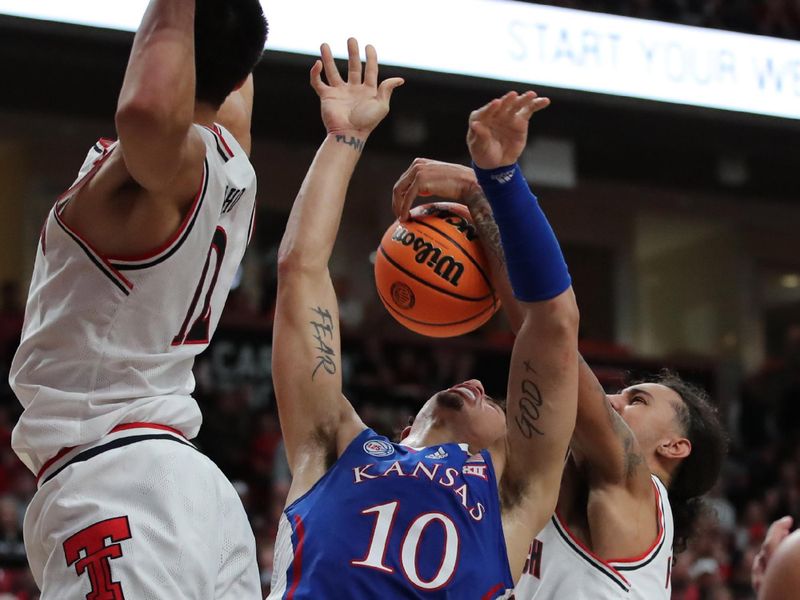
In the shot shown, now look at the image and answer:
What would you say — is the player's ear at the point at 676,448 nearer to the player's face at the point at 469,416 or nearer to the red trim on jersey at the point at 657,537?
the red trim on jersey at the point at 657,537

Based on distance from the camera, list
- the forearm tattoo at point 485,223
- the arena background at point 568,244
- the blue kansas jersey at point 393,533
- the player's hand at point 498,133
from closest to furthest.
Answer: the blue kansas jersey at point 393,533, the player's hand at point 498,133, the forearm tattoo at point 485,223, the arena background at point 568,244

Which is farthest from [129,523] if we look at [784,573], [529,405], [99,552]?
[784,573]

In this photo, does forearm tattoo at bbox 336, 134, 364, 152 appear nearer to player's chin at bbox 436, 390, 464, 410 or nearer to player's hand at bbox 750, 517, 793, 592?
player's chin at bbox 436, 390, 464, 410

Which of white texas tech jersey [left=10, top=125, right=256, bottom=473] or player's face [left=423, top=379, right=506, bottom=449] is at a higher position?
white texas tech jersey [left=10, top=125, right=256, bottom=473]

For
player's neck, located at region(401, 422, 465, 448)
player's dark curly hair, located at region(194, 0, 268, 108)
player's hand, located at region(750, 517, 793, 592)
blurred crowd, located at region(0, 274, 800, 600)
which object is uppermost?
player's dark curly hair, located at region(194, 0, 268, 108)

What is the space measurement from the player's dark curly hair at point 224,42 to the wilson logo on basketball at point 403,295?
1002 millimetres

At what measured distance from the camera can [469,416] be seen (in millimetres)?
3037

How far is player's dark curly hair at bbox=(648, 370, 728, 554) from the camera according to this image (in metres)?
3.43

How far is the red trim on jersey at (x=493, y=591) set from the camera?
2.62m

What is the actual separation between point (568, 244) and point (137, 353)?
45.0 ft

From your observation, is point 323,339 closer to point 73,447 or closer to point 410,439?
point 410,439

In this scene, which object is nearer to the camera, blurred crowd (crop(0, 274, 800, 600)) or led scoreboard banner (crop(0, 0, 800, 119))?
led scoreboard banner (crop(0, 0, 800, 119))

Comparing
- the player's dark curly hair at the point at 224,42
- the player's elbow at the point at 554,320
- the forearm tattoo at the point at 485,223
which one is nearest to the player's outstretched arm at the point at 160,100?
the player's dark curly hair at the point at 224,42

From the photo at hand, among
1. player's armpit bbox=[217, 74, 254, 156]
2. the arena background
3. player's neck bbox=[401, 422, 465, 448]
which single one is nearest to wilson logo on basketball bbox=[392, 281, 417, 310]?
player's neck bbox=[401, 422, 465, 448]
